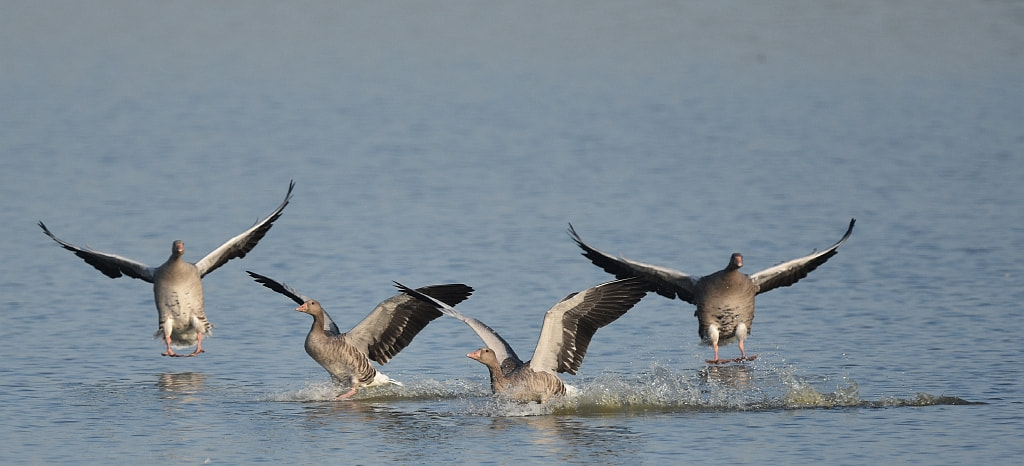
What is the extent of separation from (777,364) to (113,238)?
11.0 m

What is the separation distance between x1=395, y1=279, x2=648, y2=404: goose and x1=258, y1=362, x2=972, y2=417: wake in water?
0.14 metres

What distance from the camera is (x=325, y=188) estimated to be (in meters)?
29.4

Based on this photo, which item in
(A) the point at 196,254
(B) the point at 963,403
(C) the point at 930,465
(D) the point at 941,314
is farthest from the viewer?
(A) the point at 196,254

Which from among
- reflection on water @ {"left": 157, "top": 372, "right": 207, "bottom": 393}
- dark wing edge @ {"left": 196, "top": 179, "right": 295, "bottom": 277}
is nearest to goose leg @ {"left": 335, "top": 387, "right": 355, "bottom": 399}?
reflection on water @ {"left": 157, "top": 372, "right": 207, "bottom": 393}

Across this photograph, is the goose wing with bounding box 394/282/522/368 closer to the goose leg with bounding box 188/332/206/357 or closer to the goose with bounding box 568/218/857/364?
the goose with bounding box 568/218/857/364

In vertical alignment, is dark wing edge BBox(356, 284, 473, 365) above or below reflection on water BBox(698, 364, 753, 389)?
above

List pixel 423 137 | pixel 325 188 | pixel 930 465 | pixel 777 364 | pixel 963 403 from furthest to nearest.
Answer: pixel 423 137, pixel 325 188, pixel 777 364, pixel 963 403, pixel 930 465

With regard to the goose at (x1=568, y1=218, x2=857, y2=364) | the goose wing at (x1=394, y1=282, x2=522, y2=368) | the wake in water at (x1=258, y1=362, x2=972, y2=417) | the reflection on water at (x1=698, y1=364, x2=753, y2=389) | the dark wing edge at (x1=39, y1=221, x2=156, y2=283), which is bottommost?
the wake in water at (x1=258, y1=362, x2=972, y2=417)

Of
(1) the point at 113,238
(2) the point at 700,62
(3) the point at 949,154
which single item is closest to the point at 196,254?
(1) the point at 113,238

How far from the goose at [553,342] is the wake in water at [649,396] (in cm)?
14

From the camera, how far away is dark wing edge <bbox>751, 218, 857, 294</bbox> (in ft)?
58.5

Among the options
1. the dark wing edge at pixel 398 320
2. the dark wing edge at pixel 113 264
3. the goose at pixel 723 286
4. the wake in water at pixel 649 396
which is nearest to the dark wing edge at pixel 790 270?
the goose at pixel 723 286

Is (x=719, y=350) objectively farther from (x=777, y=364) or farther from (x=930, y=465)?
(x=930, y=465)

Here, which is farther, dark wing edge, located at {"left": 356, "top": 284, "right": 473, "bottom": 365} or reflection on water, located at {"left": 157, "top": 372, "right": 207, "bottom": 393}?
dark wing edge, located at {"left": 356, "top": 284, "right": 473, "bottom": 365}
